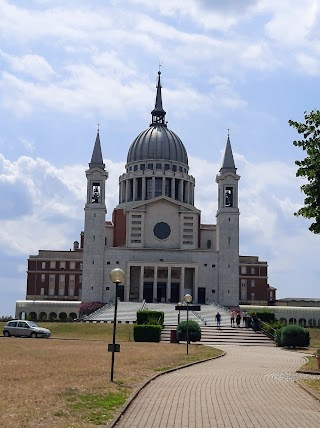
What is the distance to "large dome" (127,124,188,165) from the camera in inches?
4011

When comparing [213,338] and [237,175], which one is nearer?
[213,338]

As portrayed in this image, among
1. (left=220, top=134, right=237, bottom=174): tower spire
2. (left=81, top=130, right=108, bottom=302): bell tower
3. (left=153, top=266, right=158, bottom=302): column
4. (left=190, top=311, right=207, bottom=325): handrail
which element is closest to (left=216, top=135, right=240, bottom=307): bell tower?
(left=220, top=134, right=237, bottom=174): tower spire

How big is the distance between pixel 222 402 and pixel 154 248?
7375cm

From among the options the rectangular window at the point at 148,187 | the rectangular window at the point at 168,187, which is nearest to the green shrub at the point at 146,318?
the rectangular window at the point at 168,187

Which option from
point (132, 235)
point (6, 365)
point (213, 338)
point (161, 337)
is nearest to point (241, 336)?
point (213, 338)

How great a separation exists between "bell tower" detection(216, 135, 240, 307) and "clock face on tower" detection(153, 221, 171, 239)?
755cm

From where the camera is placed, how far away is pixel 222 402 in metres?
15.2

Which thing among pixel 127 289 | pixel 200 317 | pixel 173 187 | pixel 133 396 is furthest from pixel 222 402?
pixel 173 187

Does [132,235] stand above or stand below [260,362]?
above

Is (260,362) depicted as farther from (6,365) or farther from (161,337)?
(161,337)

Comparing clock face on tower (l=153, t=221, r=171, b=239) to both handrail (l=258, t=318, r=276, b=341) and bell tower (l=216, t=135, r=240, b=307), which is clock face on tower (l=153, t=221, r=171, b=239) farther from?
handrail (l=258, t=318, r=276, b=341)

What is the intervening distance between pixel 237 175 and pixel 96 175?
20288 millimetres

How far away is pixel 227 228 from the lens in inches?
3460

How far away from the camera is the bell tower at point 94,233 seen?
84.4 m
